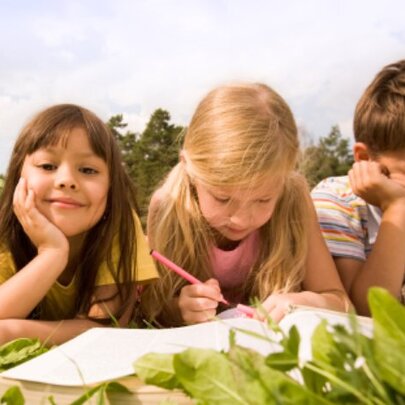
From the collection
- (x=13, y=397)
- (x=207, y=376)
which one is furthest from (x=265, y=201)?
(x=207, y=376)

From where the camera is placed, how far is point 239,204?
5.58ft

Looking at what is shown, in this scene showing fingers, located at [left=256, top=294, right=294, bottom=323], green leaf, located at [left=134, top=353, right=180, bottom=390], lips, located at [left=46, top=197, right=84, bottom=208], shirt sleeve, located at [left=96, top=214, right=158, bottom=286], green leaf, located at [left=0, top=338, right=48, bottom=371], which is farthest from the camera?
shirt sleeve, located at [left=96, top=214, right=158, bottom=286]

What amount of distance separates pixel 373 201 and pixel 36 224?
1144 mm

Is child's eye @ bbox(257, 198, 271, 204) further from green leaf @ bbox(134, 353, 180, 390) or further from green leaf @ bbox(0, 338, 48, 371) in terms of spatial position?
green leaf @ bbox(134, 353, 180, 390)

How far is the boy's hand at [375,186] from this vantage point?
78.8 inches

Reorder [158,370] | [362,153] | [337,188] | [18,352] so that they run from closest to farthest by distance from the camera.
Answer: [158,370] → [18,352] → [362,153] → [337,188]

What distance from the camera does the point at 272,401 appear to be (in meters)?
0.44

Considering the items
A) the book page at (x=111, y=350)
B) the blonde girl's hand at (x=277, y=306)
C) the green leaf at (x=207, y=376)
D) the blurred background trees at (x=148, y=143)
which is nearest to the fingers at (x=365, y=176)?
the blonde girl's hand at (x=277, y=306)

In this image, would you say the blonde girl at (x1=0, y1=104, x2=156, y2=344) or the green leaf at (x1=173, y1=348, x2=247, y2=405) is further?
the blonde girl at (x1=0, y1=104, x2=156, y2=344)

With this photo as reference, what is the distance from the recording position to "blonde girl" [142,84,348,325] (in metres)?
1.70

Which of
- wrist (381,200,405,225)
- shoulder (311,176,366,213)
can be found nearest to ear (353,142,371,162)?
shoulder (311,176,366,213)

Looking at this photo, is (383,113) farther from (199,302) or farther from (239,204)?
(199,302)

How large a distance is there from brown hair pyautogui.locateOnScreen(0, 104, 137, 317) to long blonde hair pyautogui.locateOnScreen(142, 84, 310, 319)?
189 millimetres

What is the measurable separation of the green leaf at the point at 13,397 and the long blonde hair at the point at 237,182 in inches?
42.6
